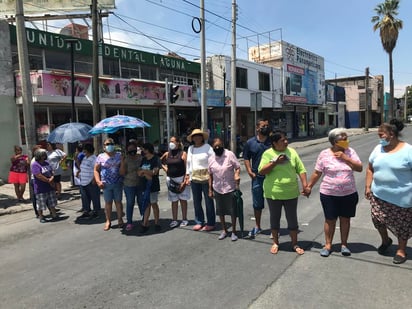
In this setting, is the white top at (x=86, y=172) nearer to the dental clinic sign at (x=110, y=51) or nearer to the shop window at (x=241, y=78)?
the dental clinic sign at (x=110, y=51)

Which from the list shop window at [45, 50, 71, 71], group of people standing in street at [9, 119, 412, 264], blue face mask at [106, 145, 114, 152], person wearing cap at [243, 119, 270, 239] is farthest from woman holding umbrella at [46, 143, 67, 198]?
shop window at [45, 50, 71, 71]

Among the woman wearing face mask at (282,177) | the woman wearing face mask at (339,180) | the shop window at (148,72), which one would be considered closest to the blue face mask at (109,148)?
the woman wearing face mask at (282,177)

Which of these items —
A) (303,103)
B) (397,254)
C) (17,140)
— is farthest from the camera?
(303,103)

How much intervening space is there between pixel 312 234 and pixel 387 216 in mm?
1508

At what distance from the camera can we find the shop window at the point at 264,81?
28312 mm

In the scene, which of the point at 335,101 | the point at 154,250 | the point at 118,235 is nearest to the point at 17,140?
the point at 118,235

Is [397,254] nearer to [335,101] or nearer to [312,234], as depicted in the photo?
[312,234]

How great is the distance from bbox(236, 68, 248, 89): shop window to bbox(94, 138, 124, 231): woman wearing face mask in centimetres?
1986

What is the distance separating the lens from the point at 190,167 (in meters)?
6.43

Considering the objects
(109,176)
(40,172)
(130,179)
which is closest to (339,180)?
(130,179)

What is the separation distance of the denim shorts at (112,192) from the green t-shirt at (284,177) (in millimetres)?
3003

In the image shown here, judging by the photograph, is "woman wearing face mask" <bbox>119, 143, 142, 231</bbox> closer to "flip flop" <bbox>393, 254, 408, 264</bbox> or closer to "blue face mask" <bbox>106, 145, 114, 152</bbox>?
"blue face mask" <bbox>106, 145, 114, 152</bbox>

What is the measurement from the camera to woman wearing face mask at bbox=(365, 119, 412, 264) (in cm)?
443

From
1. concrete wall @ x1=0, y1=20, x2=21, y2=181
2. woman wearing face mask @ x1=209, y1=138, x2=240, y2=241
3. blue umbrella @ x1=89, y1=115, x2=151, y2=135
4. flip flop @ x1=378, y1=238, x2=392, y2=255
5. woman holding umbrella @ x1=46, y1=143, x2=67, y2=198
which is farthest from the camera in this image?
concrete wall @ x1=0, y1=20, x2=21, y2=181
